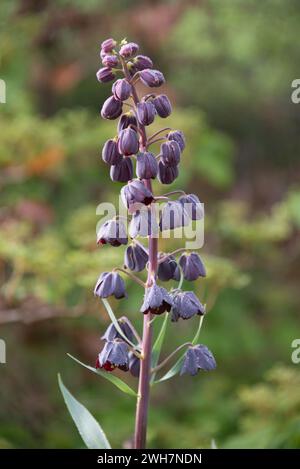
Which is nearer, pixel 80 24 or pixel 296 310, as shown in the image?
pixel 80 24

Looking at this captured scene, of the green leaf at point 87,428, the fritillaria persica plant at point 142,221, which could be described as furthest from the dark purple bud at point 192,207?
the green leaf at point 87,428

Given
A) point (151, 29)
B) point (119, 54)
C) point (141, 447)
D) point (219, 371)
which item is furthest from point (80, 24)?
point (141, 447)

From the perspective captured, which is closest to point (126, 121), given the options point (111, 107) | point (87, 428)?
point (111, 107)

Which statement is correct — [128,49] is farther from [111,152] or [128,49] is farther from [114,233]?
[114,233]

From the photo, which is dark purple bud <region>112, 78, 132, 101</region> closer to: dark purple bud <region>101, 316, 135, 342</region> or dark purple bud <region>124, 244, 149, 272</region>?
dark purple bud <region>124, 244, 149, 272</region>

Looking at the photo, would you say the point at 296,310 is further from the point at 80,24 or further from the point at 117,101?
the point at 117,101

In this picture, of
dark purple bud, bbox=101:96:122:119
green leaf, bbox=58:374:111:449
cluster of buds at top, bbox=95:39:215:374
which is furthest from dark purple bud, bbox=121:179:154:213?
green leaf, bbox=58:374:111:449

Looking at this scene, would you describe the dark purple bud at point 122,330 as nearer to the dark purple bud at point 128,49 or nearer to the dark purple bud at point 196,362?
the dark purple bud at point 196,362
